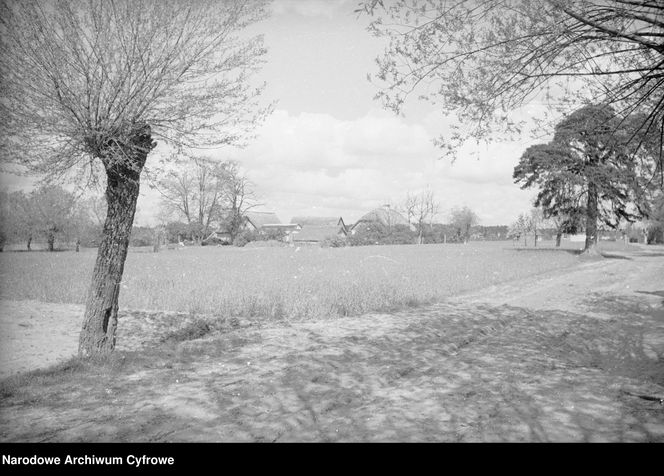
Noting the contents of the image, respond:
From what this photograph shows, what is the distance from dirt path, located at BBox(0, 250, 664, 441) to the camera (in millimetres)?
3932

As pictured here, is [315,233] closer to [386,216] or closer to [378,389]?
[386,216]

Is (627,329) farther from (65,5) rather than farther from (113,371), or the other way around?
(65,5)

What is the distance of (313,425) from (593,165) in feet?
111

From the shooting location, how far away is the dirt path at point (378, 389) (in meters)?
3.93

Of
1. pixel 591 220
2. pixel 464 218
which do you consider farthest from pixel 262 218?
pixel 591 220

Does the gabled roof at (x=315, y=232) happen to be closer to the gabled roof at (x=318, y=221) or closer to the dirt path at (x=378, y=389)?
the gabled roof at (x=318, y=221)

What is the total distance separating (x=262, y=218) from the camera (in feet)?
342

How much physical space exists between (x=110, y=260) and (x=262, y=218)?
9884cm

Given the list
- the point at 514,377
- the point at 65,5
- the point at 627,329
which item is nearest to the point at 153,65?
the point at 65,5

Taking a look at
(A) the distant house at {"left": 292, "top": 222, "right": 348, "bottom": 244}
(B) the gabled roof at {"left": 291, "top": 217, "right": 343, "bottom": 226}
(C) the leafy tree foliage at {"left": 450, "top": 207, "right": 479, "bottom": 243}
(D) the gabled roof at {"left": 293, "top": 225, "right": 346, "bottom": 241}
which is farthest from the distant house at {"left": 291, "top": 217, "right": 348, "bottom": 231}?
(C) the leafy tree foliage at {"left": 450, "top": 207, "right": 479, "bottom": 243}

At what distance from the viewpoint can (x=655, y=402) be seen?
4598mm

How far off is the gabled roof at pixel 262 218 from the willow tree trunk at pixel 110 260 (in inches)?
3525

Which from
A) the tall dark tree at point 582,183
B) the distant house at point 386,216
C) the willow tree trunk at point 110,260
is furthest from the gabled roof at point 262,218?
the willow tree trunk at point 110,260

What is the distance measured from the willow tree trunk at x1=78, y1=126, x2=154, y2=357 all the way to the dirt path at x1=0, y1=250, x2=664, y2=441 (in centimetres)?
103
